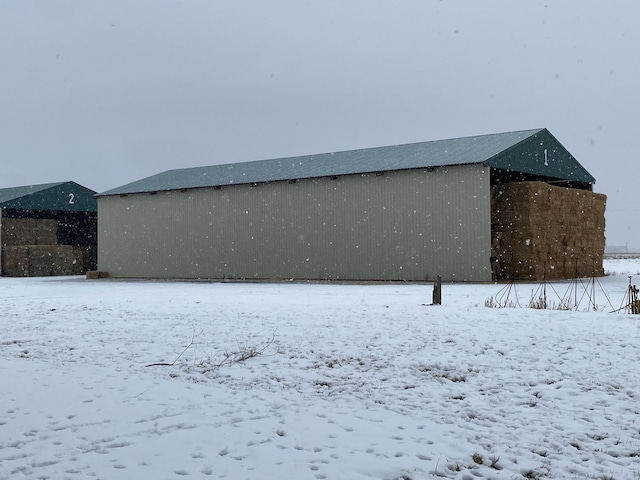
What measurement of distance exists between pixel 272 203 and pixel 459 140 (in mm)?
8872

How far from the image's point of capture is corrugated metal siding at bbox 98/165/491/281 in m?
24.7

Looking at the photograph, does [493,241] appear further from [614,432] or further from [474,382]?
[614,432]

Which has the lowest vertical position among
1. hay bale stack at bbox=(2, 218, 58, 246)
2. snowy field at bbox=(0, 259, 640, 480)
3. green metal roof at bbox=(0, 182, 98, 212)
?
snowy field at bbox=(0, 259, 640, 480)

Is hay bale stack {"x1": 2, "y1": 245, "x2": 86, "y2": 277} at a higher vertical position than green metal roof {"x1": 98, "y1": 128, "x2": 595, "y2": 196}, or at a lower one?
lower

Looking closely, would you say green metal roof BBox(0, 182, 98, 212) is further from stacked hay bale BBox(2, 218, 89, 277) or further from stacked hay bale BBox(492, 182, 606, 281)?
stacked hay bale BBox(492, 182, 606, 281)

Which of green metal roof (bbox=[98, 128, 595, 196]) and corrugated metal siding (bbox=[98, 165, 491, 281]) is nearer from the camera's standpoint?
corrugated metal siding (bbox=[98, 165, 491, 281])

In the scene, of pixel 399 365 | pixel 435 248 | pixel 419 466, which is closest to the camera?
pixel 419 466

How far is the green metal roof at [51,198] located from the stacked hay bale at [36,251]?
883 mm

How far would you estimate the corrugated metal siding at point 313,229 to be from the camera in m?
24.7

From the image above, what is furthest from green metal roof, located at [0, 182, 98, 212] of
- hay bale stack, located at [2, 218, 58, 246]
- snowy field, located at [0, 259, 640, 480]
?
snowy field, located at [0, 259, 640, 480]

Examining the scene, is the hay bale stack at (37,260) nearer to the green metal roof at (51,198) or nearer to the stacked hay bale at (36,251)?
the stacked hay bale at (36,251)

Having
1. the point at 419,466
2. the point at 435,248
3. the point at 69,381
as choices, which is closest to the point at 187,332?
the point at 69,381

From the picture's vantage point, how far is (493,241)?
25.2 metres

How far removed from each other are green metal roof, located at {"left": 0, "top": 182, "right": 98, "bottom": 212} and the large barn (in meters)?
8.62
